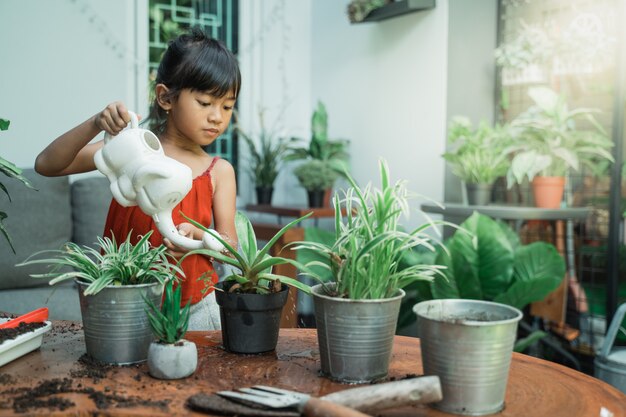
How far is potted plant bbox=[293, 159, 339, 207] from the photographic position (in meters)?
3.61

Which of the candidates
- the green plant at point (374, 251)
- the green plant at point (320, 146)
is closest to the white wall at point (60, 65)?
the green plant at point (320, 146)

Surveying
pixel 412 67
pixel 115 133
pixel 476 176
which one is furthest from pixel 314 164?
pixel 115 133

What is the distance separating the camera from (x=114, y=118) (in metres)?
1.26

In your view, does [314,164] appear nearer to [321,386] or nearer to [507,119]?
[507,119]

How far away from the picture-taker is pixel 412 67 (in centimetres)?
350

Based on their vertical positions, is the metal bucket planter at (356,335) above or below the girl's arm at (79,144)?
below

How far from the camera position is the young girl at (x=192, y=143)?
151 cm

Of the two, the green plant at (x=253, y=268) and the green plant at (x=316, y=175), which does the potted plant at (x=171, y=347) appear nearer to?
the green plant at (x=253, y=268)

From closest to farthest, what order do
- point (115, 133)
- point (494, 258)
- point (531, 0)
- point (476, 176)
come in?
point (115, 133), point (494, 258), point (476, 176), point (531, 0)

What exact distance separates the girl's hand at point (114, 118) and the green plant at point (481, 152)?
2.07 m

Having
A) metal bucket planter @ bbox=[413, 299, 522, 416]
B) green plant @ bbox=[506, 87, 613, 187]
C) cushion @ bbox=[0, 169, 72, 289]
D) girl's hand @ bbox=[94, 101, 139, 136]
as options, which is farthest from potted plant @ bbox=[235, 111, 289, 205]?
metal bucket planter @ bbox=[413, 299, 522, 416]

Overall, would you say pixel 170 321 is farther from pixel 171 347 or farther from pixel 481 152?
pixel 481 152

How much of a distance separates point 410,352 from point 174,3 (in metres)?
3.10

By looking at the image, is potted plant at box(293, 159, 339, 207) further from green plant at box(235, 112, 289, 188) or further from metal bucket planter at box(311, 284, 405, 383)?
metal bucket planter at box(311, 284, 405, 383)
